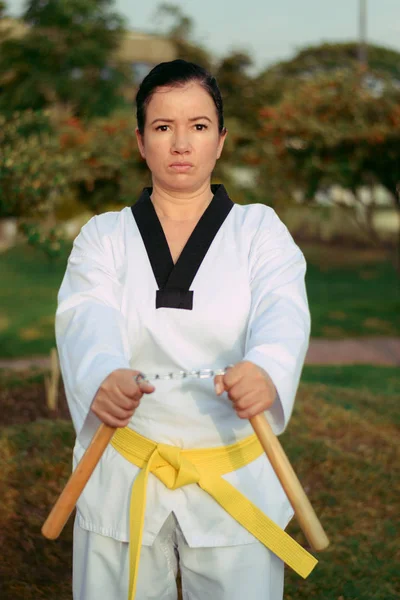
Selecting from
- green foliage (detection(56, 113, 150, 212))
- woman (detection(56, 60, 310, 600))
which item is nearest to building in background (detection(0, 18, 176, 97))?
green foliage (detection(56, 113, 150, 212))

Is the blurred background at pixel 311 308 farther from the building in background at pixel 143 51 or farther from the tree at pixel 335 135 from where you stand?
the building in background at pixel 143 51

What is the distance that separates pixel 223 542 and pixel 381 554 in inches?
94.8

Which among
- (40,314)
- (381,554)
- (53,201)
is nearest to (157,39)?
(40,314)

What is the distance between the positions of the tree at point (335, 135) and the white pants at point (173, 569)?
8.09m

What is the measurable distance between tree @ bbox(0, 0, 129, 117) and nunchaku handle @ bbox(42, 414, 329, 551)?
27413mm

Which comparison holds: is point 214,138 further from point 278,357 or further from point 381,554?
point 381,554

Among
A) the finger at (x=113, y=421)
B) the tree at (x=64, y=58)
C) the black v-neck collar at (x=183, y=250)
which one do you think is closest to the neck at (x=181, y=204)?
the black v-neck collar at (x=183, y=250)

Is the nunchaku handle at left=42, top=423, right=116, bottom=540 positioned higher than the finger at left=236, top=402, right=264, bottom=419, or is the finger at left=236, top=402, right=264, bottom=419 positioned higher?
the finger at left=236, top=402, right=264, bottom=419

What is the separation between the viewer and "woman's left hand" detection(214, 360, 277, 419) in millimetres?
1841

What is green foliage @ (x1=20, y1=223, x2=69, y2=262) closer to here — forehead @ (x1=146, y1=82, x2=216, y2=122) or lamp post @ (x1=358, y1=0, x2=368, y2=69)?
forehead @ (x1=146, y1=82, x2=216, y2=122)

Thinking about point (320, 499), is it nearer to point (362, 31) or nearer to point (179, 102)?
point (179, 102)

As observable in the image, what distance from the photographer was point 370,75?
33.9 feet

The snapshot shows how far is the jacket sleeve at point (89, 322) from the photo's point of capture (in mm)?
2061

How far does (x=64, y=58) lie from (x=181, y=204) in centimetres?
2830
